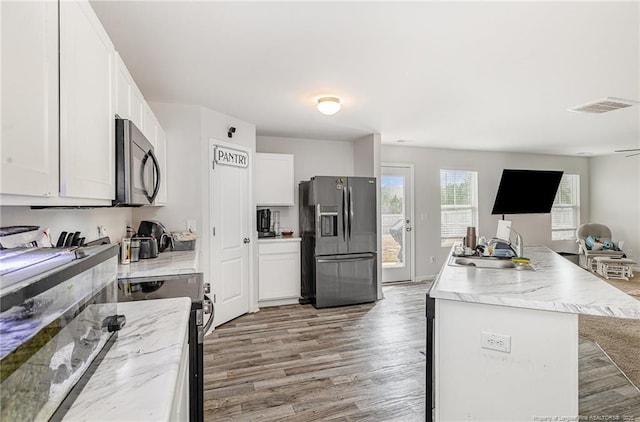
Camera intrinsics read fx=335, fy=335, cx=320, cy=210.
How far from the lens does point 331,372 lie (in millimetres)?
2654

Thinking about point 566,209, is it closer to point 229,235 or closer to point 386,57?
point 386,57

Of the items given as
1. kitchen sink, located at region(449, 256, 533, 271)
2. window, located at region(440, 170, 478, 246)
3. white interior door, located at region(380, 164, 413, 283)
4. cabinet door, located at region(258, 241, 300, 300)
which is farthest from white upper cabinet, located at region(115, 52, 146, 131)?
window, located at region(440, 170, 478, 246)

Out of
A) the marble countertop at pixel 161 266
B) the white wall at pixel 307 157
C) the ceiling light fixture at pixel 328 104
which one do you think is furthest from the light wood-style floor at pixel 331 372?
the ceiling light fixture at pixel 328 104

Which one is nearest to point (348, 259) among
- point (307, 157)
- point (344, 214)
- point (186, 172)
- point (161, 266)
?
point (344, 214)

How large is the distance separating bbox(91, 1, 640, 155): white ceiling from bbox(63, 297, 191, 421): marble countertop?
156cm

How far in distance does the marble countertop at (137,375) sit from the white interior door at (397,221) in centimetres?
463

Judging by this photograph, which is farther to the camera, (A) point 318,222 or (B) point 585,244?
(B) point 585,244

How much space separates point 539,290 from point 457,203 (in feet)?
15.7

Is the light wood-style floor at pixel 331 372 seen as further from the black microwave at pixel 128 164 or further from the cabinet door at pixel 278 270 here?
the black microwave at pixel 128 164

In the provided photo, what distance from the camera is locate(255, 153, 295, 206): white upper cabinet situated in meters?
4.51

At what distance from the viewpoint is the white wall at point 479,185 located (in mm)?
5891

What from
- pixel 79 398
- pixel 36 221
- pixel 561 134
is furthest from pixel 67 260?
pixel 561 134

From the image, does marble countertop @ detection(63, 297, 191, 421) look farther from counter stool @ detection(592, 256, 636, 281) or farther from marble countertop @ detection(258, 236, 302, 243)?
counter stool @ detection(592, 256, 636, 281)

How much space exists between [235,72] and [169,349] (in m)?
2.14
